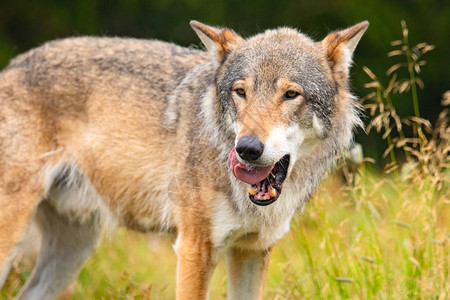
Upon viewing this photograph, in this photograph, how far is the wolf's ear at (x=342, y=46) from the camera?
4.12 metres

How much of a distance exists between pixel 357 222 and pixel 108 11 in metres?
8.58

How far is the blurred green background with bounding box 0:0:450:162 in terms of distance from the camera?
38.9 feet

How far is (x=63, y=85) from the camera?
4762mm

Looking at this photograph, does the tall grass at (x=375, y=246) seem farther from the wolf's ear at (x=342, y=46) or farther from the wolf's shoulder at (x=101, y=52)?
the wolf's shoulder at (x=101, y=52)

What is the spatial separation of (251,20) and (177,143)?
8.24 m

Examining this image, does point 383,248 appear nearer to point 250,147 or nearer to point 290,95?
point 290,95

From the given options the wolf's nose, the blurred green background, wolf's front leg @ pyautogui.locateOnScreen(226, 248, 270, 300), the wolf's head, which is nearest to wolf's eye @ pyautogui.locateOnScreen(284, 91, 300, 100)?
the wolf's head

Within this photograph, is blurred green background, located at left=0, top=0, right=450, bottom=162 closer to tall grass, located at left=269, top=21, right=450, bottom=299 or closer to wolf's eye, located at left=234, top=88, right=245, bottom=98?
tall grass, located at left=269, top=21, right=450, bottom=299

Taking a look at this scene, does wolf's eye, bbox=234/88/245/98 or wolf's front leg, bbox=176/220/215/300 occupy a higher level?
wolf's eye, bbox=234/88/245/98

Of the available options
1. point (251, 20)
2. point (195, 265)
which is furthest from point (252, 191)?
point (251, 20)

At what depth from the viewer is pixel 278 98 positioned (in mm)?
3801

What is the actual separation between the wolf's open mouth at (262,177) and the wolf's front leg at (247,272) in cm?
78

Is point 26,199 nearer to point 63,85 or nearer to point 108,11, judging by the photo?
point 63,85

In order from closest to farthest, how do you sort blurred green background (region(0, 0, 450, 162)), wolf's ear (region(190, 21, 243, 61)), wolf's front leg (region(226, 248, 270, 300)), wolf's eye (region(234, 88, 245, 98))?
wolf's eye (region(234, 88, 245, 98)) → wolf's ear (region(190, 21, 243, 61)) → wolf's front leg (region(226, 248, 270, 300)) → blurred green background (region(0, 0, 450, 162))
